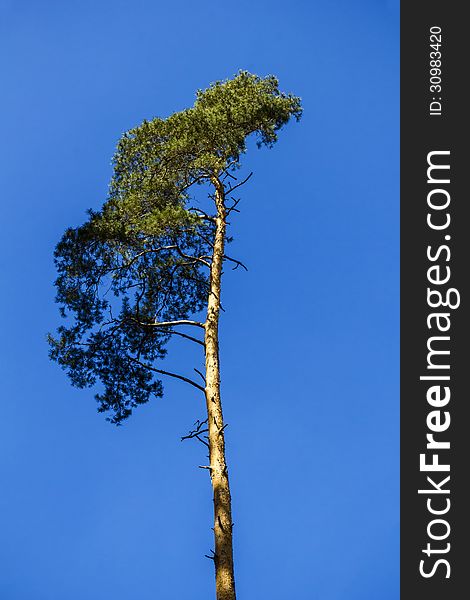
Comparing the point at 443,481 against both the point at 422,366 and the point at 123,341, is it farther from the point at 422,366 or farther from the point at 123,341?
the point at 123,341

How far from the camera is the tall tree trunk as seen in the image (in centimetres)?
695

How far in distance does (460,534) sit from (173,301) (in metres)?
6.50

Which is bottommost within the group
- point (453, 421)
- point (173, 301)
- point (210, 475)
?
point (210, 475)

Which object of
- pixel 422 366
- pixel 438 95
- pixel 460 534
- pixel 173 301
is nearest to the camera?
pixel 460 534

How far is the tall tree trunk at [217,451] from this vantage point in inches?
274

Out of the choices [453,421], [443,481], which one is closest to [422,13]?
[453,421]

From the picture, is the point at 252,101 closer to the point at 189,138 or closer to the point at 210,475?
the point at 189,138

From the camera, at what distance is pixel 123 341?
1079 cm

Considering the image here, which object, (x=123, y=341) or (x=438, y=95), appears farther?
(x=123, y=341)

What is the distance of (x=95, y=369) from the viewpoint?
10750 mm

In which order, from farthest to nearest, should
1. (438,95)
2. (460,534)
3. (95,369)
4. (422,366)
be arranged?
(95,369) < (438,95) < (422,366) < (460,534)

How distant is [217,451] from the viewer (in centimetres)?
795

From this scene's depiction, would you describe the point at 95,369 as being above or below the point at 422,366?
above

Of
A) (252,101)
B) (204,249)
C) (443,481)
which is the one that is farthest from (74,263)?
(443,481)
